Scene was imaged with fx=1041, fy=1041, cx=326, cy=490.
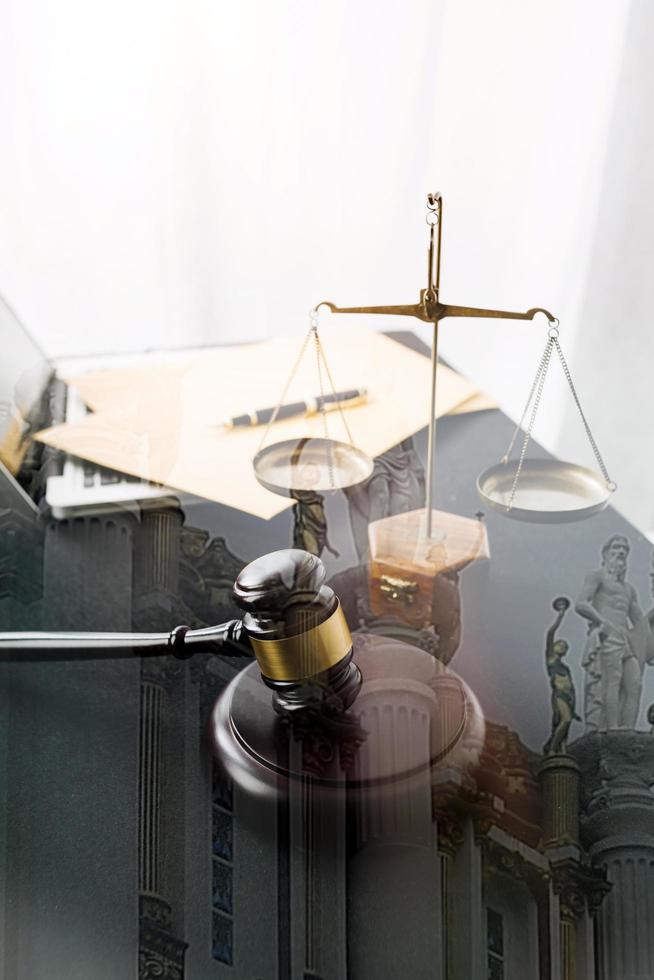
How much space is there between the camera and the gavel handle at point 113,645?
34.0 inches

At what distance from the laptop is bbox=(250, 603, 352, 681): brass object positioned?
416 mm

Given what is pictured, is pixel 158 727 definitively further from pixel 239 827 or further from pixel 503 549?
pixel 503 549

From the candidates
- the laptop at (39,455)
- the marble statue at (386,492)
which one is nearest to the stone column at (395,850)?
the marble statue at (386,492)

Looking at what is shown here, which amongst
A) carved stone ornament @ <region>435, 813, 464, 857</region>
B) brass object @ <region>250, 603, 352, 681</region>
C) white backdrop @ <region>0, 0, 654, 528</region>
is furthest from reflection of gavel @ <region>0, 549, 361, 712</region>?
white backdrop @ <region>0, 0, 654, 528</region>

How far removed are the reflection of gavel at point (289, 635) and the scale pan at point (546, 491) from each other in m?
0.29

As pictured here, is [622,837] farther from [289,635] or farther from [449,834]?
[289,635]

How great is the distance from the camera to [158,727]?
88 centimetres

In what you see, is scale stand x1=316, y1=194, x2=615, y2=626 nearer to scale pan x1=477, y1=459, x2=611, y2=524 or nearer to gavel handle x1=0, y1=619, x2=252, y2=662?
scale pan x1=477, y1=459, x2=611, y2=524

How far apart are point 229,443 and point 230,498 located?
0.14m

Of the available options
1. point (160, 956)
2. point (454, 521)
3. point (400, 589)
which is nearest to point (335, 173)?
→ point (454, 521)

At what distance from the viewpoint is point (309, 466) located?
1138mm

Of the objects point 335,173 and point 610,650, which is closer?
point 610,650

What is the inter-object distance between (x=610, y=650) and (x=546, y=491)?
7.7 inches

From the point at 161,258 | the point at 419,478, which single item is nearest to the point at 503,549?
the point at 419,478
